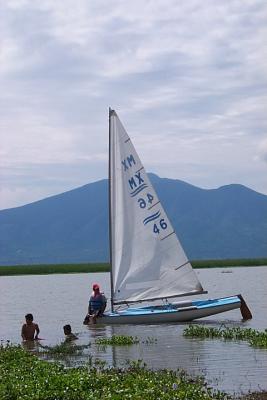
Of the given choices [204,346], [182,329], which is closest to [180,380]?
[204,346]

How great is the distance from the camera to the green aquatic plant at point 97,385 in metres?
14.1

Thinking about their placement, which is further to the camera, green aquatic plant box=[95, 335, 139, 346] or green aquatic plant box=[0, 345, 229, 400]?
green aquatic plant box=[95, 335, 139, 346]

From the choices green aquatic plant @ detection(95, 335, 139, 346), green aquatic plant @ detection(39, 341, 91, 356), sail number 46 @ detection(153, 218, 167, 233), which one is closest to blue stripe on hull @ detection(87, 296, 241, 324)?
sail number 46 @ detection(153, 218, 167, 233)

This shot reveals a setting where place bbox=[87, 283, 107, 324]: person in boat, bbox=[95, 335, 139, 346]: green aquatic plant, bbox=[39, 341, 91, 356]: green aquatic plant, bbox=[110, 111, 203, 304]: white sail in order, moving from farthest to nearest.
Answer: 1. bbox=[110, 111, 203, 304]: white sail
2. bbox=[87, 283, 107, 324]: person in boat
3. bbox=[95, 335, 139, 346]: green aquatic plant
4. bbox=[39, 341, 91, 356]: green aquatic plant

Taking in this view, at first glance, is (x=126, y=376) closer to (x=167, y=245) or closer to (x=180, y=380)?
(x=180, y=380)

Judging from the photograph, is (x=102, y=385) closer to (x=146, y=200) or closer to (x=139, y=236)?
(x=139, y=236)

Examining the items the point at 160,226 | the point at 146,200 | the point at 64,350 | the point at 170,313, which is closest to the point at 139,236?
the point at 160,226

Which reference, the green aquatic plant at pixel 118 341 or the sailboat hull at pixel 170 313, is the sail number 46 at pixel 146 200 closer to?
the sailboat hull at pixel 170 313

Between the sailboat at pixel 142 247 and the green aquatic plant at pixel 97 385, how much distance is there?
14.7 metres

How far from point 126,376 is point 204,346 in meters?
8.23

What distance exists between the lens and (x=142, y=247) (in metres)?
33.1

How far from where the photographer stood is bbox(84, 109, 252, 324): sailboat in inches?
1283

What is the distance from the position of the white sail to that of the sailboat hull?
0.68m

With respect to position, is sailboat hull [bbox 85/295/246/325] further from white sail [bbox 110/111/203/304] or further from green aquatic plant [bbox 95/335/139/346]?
green aquatic plant [bbox 95/335/139/346]
